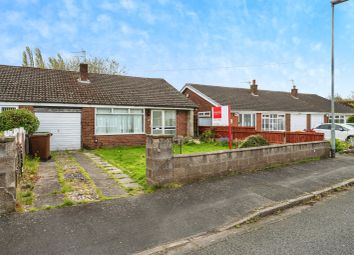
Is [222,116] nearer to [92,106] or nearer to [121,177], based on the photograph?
[121,177]

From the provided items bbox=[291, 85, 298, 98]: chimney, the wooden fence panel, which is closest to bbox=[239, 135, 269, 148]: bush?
the wooden fence panel

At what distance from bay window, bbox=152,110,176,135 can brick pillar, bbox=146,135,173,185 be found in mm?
10686

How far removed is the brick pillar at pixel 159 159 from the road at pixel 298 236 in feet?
8.61

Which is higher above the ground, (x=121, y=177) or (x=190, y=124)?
(x=190, y=124)

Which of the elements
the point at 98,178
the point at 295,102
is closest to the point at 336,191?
the point at 98,178

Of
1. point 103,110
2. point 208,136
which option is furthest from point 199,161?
point 208,136

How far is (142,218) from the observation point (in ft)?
16.4

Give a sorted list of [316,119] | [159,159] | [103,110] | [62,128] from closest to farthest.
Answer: [159,159], [62,128], [103,110], [316,119]

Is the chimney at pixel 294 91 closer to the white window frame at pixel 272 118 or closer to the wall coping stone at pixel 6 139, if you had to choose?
the white window frame at pixel 272 118

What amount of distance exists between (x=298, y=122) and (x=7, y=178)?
2825 centimetres

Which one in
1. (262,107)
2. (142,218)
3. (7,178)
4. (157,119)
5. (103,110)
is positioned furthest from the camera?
(262,107)

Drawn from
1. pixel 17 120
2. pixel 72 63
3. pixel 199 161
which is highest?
pixel 72 63

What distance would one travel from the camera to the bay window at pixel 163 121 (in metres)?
17.7

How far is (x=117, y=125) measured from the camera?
16.1 metres
